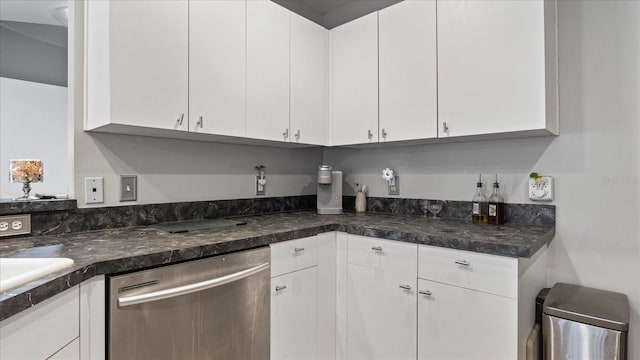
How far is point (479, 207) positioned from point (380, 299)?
774 mm

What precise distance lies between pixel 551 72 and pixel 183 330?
1.98 meters

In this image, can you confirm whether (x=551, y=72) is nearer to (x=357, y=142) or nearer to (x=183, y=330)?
(x=357, y=142)

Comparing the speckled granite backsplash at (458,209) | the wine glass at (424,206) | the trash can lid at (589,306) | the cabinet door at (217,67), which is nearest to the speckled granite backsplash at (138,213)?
the cabinet door at (217,67)

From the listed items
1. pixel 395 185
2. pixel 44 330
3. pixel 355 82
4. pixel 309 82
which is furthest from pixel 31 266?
pixel 395 185

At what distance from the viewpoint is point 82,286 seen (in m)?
1.00

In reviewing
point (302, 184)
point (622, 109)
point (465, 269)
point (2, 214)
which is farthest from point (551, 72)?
point (2, 214)

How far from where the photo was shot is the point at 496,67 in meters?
1.64

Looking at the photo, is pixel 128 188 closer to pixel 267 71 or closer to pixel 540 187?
pixel 267 71

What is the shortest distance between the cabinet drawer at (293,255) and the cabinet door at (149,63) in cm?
74

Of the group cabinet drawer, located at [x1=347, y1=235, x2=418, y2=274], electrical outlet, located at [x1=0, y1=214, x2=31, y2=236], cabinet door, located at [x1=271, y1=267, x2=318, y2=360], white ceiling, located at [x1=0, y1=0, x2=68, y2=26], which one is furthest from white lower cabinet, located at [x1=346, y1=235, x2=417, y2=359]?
white ceiling, located at [x1=0, y1=0, x2=68, y2=26]

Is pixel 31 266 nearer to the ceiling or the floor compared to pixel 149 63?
nearer to the floor

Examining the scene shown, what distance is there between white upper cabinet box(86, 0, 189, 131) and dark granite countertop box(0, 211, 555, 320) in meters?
0.51

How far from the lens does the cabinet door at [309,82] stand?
2.12 meters

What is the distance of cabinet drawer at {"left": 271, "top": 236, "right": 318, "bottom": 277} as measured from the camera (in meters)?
1.60
